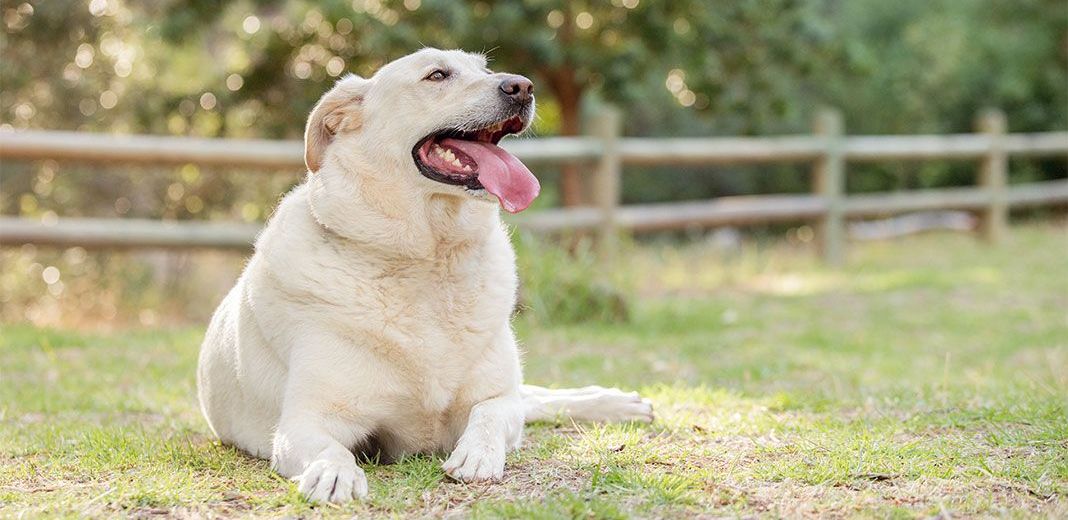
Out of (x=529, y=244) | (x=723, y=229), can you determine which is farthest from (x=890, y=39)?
(x=529, y=244)

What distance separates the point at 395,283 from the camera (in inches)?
128

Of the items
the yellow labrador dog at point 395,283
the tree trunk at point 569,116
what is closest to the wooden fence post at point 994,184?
the tree trunk at point 569,116

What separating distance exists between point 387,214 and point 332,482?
32.4 inches

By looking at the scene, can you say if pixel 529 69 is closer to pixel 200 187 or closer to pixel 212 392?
pixel 200 187

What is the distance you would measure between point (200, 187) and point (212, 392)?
7.71 meters

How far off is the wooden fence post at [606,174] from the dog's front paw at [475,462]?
20.2ft

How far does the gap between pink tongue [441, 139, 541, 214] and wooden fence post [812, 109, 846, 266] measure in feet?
27.6

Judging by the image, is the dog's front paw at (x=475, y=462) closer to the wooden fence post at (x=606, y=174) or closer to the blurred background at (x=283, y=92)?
the blurred background at (x=283, y=92)

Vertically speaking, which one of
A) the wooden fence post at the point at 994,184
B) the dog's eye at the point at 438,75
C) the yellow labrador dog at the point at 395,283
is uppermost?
the dog's eye at the point at 438,75

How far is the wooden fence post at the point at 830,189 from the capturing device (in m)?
11.3

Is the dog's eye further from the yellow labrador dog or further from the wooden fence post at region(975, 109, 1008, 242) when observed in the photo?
the wooden fence post at region(975, 109, 1008, 242)

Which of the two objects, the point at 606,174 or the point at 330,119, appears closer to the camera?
the point at 330,119

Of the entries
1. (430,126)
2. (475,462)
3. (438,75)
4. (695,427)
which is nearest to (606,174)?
(695,427)

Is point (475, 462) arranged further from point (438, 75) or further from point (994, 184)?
point (994, 184)
